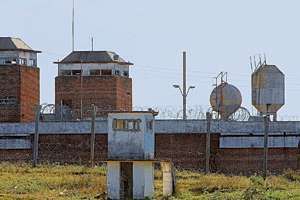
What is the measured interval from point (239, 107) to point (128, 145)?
24.6 m

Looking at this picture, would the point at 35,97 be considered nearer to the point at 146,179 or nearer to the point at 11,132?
the point at 11,132

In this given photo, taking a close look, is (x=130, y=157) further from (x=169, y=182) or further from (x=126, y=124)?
(x=169, y=182)

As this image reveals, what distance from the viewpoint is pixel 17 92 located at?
52.8 m

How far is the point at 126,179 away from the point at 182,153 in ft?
54.0

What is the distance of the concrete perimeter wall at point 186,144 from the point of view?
41.4 meters

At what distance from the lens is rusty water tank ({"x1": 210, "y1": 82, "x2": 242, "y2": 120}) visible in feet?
162

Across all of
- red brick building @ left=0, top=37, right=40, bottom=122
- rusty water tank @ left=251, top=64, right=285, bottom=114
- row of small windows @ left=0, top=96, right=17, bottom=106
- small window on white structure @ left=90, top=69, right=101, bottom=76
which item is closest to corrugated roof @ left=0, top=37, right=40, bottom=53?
red brick building @ left=0, top=37, right=40, bottom=122

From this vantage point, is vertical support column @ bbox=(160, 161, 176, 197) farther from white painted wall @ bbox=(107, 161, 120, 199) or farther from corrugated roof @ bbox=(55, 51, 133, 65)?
corrugated roof @ bbox=(55, 51, 133, 65)

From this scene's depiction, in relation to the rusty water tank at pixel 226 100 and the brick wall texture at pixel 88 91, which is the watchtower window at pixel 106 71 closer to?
the brick wall texture at pixel 88 91

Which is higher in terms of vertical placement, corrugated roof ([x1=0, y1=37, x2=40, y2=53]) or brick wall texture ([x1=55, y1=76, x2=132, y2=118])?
corrugated roof ([x1=0, y1=37, x2=40, y2=53])

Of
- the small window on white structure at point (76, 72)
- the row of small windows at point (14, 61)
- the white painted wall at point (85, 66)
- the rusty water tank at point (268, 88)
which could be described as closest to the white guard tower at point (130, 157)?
the rusty water tank at point (268, 88)

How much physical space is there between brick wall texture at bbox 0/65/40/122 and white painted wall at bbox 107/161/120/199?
2640 centimetres

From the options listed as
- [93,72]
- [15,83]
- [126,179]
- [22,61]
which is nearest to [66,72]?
[93,72]

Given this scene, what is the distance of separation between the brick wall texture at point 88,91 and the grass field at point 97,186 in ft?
79.0
